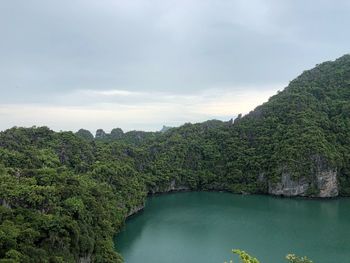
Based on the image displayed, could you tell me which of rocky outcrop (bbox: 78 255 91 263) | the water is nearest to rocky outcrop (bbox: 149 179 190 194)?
the water

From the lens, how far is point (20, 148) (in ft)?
143

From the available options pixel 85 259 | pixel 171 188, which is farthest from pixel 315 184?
pixel 85 259

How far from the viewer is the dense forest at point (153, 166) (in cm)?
2502

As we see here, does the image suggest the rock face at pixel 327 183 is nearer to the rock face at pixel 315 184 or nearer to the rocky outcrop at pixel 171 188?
the rock face at pixel 315 184

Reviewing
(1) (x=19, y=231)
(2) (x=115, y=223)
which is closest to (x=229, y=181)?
(2) (x=115, y=223)

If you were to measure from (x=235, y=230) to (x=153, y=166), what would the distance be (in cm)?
2622

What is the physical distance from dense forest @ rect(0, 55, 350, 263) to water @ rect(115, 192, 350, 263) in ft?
8.33

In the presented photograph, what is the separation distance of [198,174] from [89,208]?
36417mm

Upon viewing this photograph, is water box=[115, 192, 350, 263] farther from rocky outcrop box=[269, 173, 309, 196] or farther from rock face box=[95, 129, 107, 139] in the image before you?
rock face box=[95, 129, 107, 139]

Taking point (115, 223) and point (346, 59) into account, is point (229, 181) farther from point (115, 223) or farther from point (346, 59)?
point (346, 59)

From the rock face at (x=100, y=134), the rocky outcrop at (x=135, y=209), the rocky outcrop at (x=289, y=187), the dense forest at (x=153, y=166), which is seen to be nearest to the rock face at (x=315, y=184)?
the rocky outcrop at (x=289, y=187)

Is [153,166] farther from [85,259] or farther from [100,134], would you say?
[85,259]

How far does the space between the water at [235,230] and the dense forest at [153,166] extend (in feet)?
8.33

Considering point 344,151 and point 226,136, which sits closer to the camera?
point 344,151
